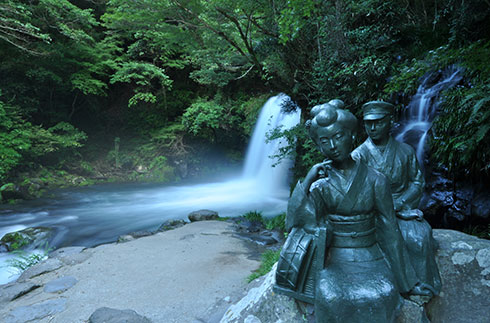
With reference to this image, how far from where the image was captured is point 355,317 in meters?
1.54

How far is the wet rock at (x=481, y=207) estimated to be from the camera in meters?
4.68

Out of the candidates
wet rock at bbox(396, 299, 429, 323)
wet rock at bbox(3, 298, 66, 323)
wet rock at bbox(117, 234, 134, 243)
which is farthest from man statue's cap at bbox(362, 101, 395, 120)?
wet rock at bbox(117, 234, 134, 243)

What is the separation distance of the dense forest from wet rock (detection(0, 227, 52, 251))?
4.80 metres

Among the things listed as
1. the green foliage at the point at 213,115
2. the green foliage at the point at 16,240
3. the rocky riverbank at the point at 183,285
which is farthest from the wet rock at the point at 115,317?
the green foliage at the point at 213,115

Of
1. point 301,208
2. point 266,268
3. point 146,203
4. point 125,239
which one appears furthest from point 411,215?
point 146,203

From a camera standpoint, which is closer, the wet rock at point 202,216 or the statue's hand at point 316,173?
the statue's hand at point 316,173

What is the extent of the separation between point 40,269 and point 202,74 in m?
8.39

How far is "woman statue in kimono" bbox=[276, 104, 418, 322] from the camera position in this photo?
164 cm

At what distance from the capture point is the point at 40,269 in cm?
469

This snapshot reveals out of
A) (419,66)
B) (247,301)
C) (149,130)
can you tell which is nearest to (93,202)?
(149,130)

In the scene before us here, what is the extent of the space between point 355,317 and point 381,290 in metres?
0.21

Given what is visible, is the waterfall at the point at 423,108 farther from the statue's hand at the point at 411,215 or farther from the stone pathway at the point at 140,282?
the stone pathway at the point at 140,282

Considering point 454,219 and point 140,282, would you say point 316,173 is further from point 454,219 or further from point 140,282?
point 454,219

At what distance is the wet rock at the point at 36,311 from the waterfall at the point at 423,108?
6093 millimetres
